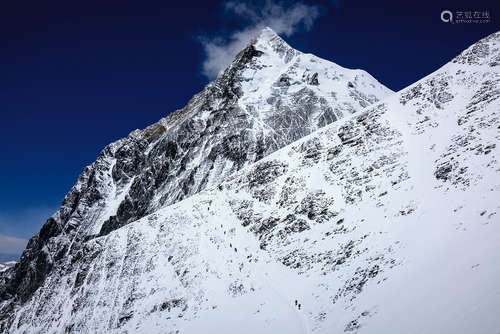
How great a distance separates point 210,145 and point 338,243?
52.9 m

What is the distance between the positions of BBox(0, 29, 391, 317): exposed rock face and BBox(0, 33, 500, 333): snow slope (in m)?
23.4

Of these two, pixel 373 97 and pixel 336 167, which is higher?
pixel 373 97

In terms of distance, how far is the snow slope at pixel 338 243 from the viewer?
1809 cm

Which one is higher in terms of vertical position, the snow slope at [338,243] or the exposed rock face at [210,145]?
the exposed rock face at [210,145]

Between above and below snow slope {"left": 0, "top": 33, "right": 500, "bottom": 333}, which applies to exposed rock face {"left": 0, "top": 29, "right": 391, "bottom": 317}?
above

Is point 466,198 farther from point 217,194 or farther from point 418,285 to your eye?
point 217,194

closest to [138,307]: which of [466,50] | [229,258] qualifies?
[229,258]

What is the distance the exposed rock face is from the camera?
73.1 m

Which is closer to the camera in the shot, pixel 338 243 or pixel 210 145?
pixel 338 243

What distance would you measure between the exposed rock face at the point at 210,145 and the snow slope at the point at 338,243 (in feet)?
76.9

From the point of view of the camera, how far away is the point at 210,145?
7694cm

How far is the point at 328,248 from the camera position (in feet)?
93.7

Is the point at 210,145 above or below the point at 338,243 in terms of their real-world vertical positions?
above

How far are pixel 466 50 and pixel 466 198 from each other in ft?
92.7
